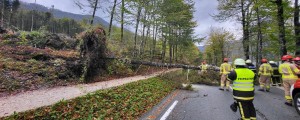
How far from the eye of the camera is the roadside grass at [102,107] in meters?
5.22

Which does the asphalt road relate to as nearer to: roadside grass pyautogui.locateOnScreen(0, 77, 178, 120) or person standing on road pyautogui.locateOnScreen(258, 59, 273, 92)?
roadside grass pyautogui.locateOnScreen(0, 77, 178, 120)

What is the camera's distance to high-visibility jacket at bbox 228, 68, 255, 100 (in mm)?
5520

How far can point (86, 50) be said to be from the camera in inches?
495

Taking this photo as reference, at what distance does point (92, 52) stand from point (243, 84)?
9.26 metres

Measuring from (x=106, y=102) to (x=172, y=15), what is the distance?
1299cm

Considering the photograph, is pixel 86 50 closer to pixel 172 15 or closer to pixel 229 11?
pixel 172 15

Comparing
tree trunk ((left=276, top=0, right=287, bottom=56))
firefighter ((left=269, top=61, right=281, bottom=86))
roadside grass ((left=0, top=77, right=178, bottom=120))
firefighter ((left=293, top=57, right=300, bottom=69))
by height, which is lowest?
roadside grass ((left=0, top=77, right=178, bottom=120))

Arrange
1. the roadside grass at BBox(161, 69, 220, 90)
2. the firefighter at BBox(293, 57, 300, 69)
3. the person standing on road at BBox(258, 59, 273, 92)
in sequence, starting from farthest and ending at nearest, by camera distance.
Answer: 1. the roadside grass at BBox(161, 69, 220, 90)
2. the person standing on road at BBox(258, 59, 273, 92)
3. the firefighter at BBox(293, 57, 300, 69)

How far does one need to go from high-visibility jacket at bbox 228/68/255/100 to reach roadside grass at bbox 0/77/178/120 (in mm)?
3193

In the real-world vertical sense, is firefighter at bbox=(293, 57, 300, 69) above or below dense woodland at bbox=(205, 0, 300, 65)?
below

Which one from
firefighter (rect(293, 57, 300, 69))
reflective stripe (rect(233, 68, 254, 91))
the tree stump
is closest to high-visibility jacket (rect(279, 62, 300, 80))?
firefighter (rect(293, 57, 300, 69))

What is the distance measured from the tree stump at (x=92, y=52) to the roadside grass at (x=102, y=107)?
360 centimetres

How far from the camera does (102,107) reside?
Result: 22.3 ft

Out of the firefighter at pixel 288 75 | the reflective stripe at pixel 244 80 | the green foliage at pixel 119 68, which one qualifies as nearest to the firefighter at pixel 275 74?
the firefighter at pixel 288 75
